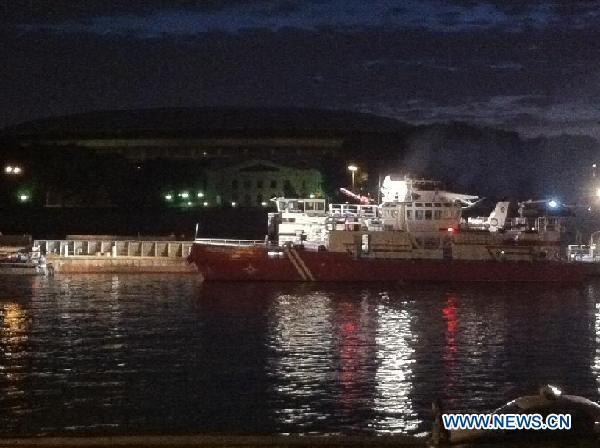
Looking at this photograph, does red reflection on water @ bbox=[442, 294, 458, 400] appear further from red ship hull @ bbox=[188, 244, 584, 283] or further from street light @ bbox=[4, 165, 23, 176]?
street light @ bbox=[4, 165, 23, 176]

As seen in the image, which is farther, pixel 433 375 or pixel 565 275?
pixel 565 275

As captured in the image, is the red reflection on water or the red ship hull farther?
the red ship hull

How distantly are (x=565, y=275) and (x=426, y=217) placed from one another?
24.1 ft

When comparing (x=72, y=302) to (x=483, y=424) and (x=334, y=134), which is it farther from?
(x=334, y=134)

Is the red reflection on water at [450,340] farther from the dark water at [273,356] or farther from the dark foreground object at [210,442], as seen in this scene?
the dark foreground object at [210,442]

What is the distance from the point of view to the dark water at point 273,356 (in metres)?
19.2

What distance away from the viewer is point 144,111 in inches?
7264

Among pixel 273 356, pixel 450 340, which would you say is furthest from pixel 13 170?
pixel 273 356

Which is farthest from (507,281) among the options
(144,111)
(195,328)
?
(144,111)

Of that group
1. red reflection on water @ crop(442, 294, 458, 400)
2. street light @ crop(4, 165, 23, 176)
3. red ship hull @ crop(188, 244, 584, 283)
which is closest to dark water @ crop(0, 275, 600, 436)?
red reflection on water @ crop(442, 294, 458, 400)

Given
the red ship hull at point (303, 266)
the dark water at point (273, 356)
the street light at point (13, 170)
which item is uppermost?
the street light at point (13, 170)

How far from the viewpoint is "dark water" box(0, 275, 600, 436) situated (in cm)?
1922

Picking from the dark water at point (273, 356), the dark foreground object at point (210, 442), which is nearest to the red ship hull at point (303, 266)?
the dark water at point (273, 356)

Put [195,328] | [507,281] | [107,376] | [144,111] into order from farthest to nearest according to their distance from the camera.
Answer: [144,111]
[507,281]
[195,328]
[107,376]
